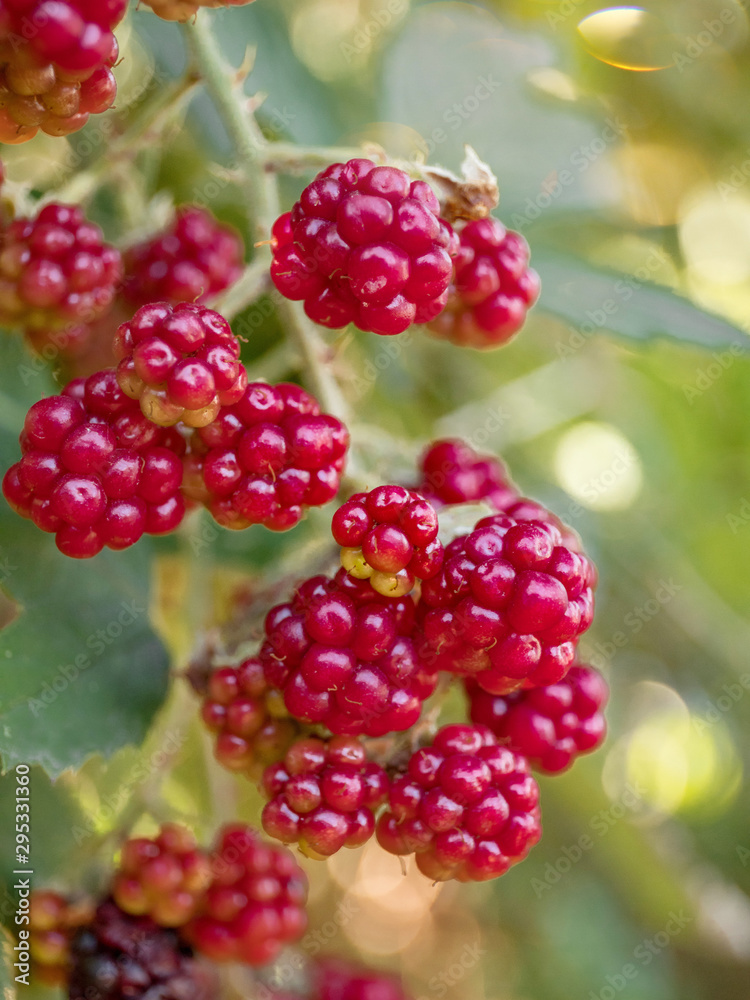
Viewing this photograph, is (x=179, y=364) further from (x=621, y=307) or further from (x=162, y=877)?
(x=621, y=307)

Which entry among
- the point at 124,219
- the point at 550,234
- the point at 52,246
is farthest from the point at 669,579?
the point at 52,246

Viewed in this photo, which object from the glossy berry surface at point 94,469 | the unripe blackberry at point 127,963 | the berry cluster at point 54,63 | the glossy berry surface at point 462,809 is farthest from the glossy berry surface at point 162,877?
the berry cluster at point 54,63

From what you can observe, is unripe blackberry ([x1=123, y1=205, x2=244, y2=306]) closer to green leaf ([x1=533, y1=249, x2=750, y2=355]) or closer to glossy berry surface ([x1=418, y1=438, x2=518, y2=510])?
glossy berry surface ([x1=418, y1=438, x2=518, y2=510])

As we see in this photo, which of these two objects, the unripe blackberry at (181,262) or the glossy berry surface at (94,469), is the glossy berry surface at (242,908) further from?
the unripe blackberry at (181,262)

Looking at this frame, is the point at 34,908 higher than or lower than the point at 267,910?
higher

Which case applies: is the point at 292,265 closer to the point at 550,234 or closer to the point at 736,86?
the point at 550,234

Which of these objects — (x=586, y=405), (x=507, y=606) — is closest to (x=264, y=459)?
(x=507, y=606)

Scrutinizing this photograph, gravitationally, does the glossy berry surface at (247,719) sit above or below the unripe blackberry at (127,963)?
above
